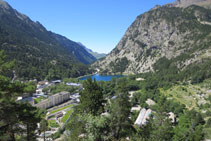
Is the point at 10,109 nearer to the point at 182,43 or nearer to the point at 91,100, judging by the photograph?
the point at 91,100

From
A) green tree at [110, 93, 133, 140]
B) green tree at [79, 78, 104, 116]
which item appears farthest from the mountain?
green tree at [79, 78, 104, 116]

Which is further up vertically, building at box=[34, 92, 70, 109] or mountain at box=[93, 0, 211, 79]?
mountain at box=[93, 0, 211, 79]

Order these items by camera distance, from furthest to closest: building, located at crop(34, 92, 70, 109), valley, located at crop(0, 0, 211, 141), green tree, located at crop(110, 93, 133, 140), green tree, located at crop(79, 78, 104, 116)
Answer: building, located at crop(34, 92, 70, 109) < green tree, located at crop(110, 93, 133, 140) < green tree, located at crop(79, 78, 104, 116) < valley, located at crop(0, 0, 211, 141)

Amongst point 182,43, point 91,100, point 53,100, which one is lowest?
point 53,100

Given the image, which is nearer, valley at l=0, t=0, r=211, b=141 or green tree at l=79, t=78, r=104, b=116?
valley at l=0, t=0, r=211, b=141

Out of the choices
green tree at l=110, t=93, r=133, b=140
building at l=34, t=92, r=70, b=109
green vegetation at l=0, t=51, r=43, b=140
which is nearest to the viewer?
green vegetation at l=0, t=51, r=43, b=140

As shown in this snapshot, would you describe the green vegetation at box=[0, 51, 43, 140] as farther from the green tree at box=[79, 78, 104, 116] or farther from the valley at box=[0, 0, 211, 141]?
the green tree at box=[79, 78, 104, 116]

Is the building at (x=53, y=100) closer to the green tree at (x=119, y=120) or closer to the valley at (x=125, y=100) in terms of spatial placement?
the valley at (x=125, y=100)

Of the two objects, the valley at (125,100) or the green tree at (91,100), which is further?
the green tree at (91,100)

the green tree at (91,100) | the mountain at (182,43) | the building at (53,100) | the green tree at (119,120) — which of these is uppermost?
the mountain at (182,43)

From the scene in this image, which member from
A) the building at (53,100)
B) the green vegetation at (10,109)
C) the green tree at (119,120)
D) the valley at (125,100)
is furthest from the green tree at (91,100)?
the building at (53,100)

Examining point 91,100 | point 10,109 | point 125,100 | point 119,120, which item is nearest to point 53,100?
point 125,100

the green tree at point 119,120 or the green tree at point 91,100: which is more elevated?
the green tree at point 91,100
